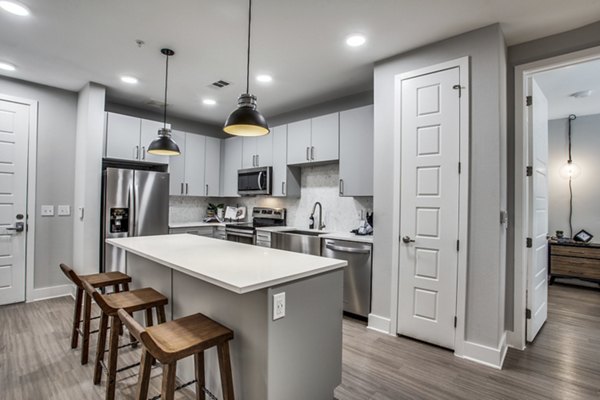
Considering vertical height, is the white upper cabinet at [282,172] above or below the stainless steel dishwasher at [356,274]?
above

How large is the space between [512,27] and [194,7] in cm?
251

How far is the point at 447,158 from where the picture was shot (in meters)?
2.62

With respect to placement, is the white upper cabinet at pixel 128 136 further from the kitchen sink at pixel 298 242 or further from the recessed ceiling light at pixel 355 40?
the recessed ceiling light at pixel 355 40

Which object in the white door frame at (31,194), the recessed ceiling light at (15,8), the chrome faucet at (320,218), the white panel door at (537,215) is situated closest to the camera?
the recessed ceiling light at (15,8)

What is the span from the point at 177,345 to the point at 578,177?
654 cm

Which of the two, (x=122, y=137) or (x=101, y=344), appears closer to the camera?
(x=101, y=344)

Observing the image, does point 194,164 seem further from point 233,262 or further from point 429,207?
point 429,207

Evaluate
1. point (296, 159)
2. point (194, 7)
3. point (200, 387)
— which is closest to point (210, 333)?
point (200, 387)

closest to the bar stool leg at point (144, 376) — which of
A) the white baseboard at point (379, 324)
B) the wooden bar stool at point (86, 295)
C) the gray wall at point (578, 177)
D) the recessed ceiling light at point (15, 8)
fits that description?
the wooden bar stool at point (86, 295)

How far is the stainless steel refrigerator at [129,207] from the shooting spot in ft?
12.5

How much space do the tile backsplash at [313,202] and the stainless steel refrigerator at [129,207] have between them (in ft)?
3.49

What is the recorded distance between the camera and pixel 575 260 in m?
4.78

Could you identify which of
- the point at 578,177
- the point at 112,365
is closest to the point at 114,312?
the point at 112,365

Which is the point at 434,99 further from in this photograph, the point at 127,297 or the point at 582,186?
the point at 582,186
